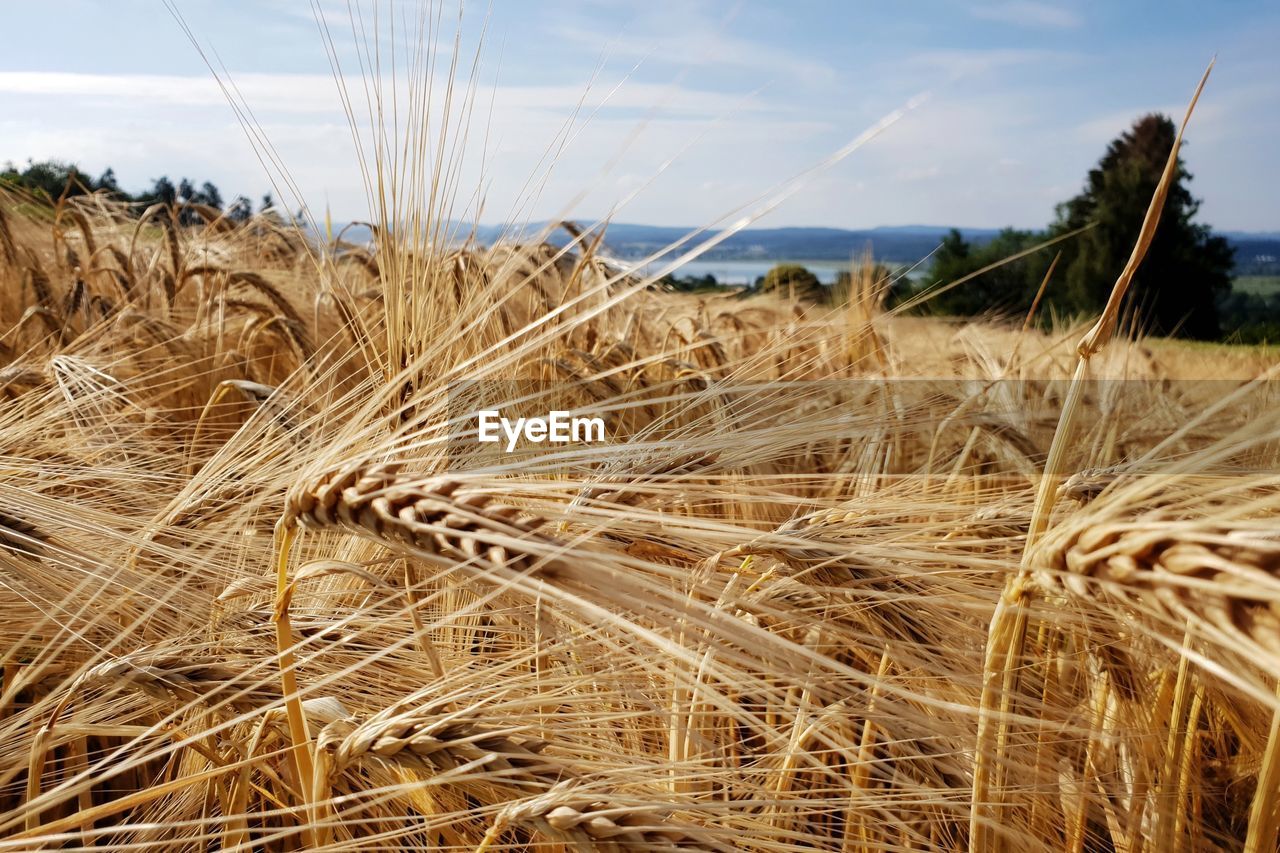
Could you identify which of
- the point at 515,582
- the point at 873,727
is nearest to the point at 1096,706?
the point at 873,727

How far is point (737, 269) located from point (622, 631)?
405cm

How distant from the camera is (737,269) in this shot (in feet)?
15.6

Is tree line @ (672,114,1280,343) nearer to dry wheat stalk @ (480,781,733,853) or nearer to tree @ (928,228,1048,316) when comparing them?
tree @ (928,228,1048,316)

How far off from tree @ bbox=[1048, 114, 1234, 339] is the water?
15.6 meters

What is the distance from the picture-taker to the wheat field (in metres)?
0.66

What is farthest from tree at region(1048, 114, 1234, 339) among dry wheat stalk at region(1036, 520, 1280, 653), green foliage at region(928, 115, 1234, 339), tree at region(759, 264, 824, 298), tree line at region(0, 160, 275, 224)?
dry wheat stalk at region(1036, 520, 1280, 653)

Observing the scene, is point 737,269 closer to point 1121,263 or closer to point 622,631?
point 622,631

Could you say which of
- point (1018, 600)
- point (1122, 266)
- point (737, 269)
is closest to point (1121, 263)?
point (1122, 266)

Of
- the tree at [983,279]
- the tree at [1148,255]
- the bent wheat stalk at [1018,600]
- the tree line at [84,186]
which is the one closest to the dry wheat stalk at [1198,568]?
the bent wheat stalk at [1018,600]

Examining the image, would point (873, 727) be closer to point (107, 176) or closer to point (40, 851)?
point (40, 851)

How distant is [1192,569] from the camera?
19.1 inches

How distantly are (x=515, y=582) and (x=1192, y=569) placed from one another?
16.0 inches

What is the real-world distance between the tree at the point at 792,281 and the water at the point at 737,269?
0.26ft

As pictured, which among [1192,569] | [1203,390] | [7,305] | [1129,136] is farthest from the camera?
[1129,136]
